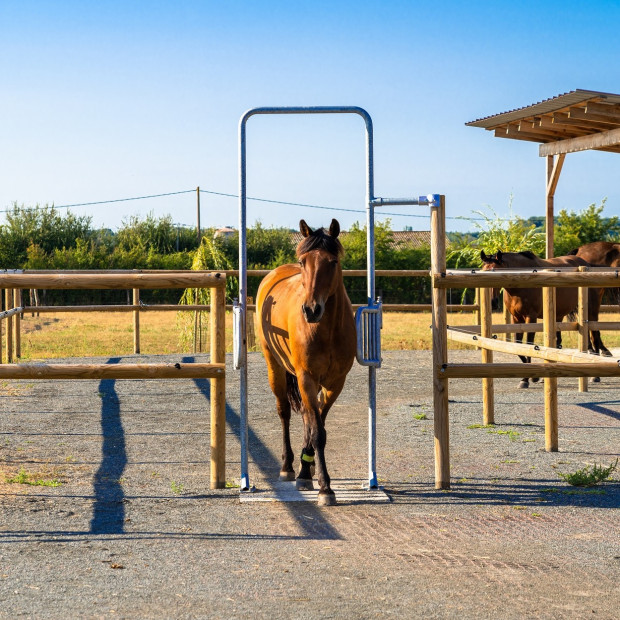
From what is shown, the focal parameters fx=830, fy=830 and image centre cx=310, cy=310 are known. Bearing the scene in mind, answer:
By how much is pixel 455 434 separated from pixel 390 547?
11.1 feet

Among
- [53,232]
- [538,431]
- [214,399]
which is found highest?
[53,232]

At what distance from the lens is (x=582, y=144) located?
1067 centimetres

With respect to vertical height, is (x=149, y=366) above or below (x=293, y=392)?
above

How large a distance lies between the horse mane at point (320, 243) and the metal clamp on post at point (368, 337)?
1.47 feet

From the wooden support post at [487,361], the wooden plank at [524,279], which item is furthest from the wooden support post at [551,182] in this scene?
the wooden plank at [524,279]

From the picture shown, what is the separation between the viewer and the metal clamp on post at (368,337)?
5.09 m

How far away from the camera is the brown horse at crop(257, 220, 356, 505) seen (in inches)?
188

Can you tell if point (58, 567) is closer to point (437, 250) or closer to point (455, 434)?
point (437, 250)

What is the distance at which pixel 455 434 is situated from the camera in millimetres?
7273

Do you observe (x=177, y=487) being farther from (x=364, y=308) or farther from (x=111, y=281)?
(x=364, y=308)

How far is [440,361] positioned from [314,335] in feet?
2.98

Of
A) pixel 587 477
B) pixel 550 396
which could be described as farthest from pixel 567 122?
pixel 587 477

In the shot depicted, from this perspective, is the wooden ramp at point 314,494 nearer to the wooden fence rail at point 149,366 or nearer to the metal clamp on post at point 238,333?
the wooden fence rail at point 149,366

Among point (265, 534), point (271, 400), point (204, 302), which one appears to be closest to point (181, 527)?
point (265, 534)
